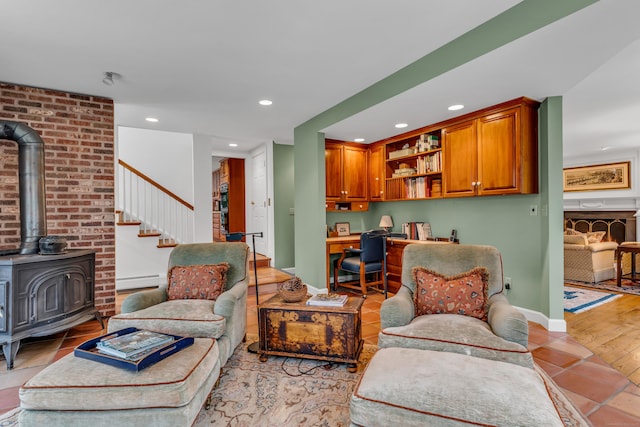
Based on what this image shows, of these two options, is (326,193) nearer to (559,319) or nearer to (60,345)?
(559,319)

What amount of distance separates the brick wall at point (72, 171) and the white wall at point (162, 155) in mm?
1962

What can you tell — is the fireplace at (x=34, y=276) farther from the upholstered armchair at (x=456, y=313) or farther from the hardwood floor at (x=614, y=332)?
the hardwood floor at (x=614, y=332)

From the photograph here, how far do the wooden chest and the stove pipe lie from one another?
223 cm

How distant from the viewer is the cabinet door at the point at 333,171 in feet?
15.7

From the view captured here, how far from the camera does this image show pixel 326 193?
4.75 metres

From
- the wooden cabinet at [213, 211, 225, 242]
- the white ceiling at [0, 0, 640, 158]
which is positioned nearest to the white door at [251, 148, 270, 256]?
the wooden cabinet at [213, 211, 225, 242]

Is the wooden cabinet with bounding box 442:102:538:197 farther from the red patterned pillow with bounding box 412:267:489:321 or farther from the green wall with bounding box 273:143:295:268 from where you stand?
the green wall with bounding box 273:143:295:268

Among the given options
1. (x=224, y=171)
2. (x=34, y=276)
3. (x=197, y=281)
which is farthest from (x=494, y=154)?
(x=224, y=171)

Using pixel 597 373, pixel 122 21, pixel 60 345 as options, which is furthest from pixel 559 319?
pixel 60 345

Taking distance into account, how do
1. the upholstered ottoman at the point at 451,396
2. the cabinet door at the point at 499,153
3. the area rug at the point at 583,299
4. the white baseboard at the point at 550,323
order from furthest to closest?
1. the area rug at the point at 583,299
2. the cabinet door at the point at 499,153
3. the white baseboard at the point at 550,323
4. the upholstered ottoman at the point at 451,396

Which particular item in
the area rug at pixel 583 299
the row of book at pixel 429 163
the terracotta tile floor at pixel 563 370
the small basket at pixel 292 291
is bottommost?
the terracotta tile floor at pixel 563 370

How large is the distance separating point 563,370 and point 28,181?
180 inches

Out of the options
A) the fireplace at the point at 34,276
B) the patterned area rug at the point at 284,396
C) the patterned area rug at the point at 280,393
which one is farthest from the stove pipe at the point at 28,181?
the patterned area rug at the point at 280,393

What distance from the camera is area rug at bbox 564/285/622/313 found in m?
3.84
